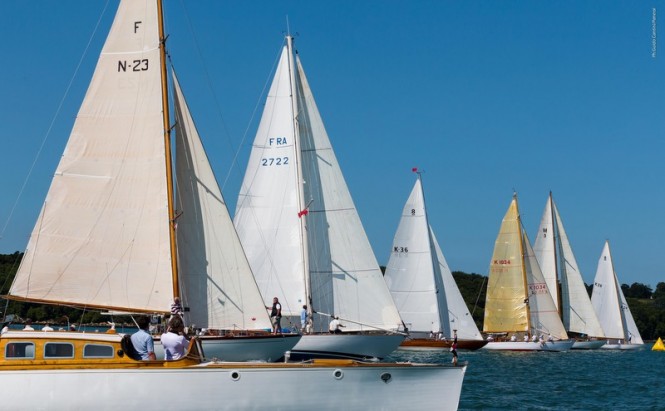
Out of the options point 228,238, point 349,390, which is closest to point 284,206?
point 228,238

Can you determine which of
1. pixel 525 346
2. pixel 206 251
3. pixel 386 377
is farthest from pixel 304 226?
pixel 525 346

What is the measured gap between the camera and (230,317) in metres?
27.1

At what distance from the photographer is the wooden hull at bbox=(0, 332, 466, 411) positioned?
62.9 ft

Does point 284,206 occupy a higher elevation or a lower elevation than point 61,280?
higher

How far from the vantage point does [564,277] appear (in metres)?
82.5

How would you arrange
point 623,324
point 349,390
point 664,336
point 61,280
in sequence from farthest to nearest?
point 664,336
point 623,324
point 61,280
point 349,390

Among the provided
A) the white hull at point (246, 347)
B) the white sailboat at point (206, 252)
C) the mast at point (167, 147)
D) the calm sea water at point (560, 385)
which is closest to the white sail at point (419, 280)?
the calm sea water at point (560, 385)

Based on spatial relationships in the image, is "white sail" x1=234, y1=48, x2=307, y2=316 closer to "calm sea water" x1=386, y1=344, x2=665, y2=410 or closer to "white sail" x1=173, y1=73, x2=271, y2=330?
"calm sea water" x1=386, y1=344, x2=665, y2=410

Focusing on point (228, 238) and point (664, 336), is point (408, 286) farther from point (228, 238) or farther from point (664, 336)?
point (664, 336)

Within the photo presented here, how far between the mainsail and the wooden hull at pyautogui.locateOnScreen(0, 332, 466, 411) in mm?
54912

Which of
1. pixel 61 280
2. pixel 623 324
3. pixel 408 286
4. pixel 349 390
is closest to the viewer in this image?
pixel 349 390

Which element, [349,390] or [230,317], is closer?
[349,390]

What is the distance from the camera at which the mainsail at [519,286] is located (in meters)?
73.8

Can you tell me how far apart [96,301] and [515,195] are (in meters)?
51.8
